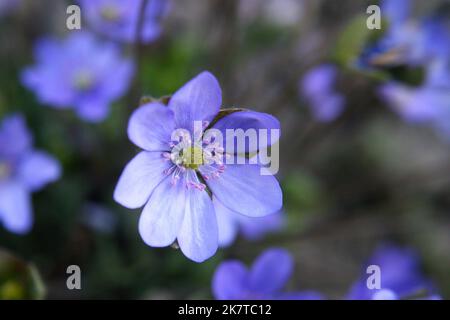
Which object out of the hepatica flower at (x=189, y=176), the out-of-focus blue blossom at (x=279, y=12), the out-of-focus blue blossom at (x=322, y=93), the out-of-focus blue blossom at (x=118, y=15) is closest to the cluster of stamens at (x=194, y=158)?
the hepatica flower at (x=189, y=176)

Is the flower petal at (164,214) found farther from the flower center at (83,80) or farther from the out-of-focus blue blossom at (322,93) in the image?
the out-of-focus blue blossom at (322,93)

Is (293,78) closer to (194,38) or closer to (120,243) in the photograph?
(194,38)

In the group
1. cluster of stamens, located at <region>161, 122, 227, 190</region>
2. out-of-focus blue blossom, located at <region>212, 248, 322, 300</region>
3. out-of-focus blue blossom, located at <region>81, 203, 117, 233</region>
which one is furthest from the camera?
out-of-focus blue blossom, located at <region>81, 203, 117, 233</region>

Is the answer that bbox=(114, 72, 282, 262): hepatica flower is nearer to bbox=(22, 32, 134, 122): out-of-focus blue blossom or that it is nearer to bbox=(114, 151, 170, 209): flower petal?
bbox=(114, 151, 170, 209): flower petal

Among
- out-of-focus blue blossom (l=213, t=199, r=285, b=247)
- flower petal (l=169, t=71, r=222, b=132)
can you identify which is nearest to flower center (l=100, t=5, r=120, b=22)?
out-of-focus blue blossom (l=213, t=199, r=285, b=247)

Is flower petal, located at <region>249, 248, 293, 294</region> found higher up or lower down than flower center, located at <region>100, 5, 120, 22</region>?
lower down

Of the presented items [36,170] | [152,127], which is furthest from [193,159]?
[36,170]
